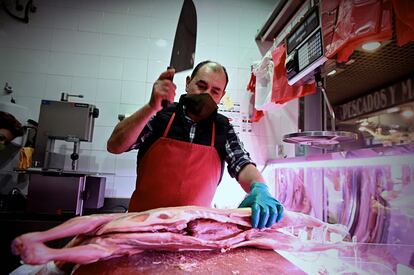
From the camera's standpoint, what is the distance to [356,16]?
1.38 m

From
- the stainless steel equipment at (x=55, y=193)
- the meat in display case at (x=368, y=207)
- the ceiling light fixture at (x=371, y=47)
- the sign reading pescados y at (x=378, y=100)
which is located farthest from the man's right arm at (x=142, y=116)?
the sign reading pescados y at (x=378, y=100)

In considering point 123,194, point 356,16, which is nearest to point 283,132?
point 356,16

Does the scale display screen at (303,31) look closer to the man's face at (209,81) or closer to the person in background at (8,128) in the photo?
the man's face at (209,81)

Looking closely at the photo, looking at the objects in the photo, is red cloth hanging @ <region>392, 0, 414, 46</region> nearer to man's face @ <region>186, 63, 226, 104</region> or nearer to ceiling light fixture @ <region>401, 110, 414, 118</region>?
man's face @ <region>186, 63, 226, 104</region>

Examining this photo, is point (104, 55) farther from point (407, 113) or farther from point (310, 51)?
point (407, 113)

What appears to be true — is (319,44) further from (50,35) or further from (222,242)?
(50,35)

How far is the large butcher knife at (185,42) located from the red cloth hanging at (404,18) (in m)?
1.00

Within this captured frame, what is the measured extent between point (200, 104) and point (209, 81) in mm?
163

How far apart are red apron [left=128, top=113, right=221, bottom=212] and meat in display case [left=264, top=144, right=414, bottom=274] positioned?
0.59 metres

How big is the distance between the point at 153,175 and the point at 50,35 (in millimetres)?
2460

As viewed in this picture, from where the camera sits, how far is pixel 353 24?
1402 millimetres

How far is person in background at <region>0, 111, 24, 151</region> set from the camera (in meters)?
2.15

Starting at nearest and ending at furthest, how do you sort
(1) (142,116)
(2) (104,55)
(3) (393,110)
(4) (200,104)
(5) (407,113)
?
(1) (142,116) < (4) (200,104) < (5) (407,113) < (3) (393,110) < (2) (104,55)

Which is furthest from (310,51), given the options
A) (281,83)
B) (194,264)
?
(194,264)
